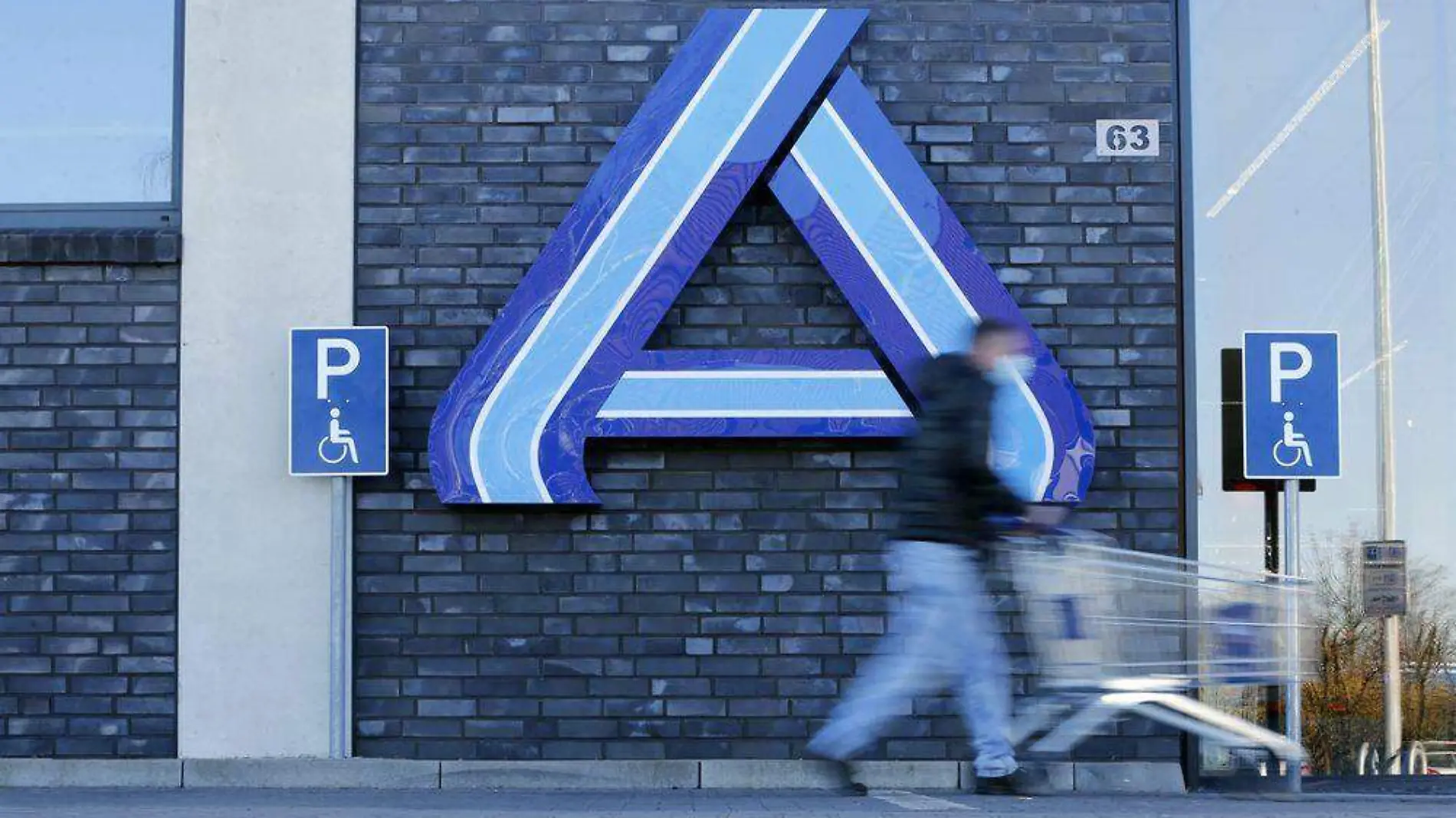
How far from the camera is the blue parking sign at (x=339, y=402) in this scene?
8234 millimetres

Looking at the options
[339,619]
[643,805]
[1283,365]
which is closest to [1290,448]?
[1283,365]

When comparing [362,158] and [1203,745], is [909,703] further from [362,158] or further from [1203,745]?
[362,158]

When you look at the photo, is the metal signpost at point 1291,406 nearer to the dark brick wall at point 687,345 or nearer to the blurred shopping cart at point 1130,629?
the dark brick wall at point 687,345

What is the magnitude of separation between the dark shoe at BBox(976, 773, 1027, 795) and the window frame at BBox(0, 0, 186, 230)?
4.93 meters

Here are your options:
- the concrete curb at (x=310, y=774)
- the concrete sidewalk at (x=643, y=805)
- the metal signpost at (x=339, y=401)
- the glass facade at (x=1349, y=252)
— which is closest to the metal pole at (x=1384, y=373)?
the glass facade at (x=1349, y=252)

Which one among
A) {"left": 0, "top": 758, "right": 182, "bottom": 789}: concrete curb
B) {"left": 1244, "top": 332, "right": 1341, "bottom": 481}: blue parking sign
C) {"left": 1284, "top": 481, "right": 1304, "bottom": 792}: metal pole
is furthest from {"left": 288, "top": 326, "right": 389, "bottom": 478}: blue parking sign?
{"left": 1284, "top": 481, "right": 1304, "bottom": 792}: metal pole

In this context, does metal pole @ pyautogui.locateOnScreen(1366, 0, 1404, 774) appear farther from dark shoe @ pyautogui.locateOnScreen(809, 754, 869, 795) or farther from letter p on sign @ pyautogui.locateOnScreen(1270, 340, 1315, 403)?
dark shoe @ pyautogui.locateOnScreen(809, 754, 869, 795)

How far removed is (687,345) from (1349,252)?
11.6 ft

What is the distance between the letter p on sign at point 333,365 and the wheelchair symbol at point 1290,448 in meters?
4.36

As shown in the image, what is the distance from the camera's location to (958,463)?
20.8 feet

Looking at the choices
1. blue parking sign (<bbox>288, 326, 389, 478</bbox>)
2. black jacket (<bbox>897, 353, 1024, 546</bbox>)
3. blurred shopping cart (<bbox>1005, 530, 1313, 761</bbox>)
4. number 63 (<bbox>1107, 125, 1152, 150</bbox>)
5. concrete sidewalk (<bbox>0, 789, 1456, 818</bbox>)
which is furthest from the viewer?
number 63 (<bbox>1107, 125, 1152, 150</bbox>)

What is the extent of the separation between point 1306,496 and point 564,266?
3971 millimetres

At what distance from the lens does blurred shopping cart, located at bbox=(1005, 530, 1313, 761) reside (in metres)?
6.76

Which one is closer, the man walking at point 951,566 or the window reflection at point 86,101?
the man walking at point 951,566
